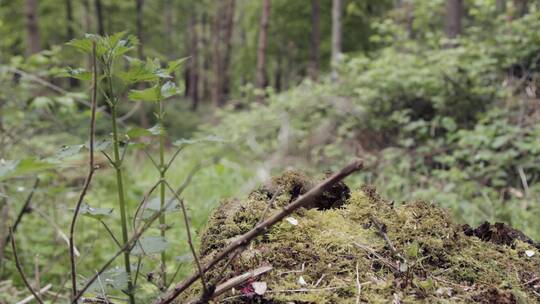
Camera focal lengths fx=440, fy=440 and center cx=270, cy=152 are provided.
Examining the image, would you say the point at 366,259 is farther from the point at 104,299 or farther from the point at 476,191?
the point at 476,191

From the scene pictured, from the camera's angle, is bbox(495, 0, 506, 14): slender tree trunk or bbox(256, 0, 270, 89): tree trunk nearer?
bbox(495, 0, 506, 14): slender tree trunk

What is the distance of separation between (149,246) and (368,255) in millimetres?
663

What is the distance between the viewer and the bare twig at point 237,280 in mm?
1097

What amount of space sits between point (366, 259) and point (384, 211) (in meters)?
0.28

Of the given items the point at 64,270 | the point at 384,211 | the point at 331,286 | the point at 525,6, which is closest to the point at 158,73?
the point at 331,286

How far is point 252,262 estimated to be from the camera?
4.14 feet

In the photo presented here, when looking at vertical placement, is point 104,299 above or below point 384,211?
below

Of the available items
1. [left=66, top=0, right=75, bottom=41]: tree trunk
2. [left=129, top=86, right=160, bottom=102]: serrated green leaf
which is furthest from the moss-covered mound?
[left=66, top=0, right=75, bottom=41]: tree trunk

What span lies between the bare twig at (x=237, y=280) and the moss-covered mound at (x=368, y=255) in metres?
0.02

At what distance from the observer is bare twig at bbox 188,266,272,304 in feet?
3.60

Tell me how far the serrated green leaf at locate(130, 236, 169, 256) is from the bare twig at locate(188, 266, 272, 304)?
285mm

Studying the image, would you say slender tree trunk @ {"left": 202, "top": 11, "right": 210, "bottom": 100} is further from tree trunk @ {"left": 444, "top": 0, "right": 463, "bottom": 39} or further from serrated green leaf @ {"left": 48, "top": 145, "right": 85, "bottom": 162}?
serrated green leaf @ {"left": 48, "top": 145, "right": 85, "bottom": 162}

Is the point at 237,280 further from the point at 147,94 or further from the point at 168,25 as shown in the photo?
the point at 168,25

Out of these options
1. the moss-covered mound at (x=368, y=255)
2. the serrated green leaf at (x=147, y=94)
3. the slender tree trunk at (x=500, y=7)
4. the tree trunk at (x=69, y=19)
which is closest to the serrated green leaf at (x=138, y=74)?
the serrated green leaf at (x=147, y=94)
